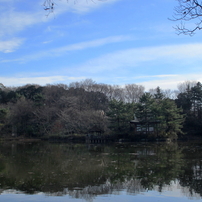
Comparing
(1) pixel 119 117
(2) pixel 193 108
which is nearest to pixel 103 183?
(1) pixel 119 117

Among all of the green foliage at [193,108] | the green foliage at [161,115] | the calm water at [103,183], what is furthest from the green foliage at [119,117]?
the calm water at [103,183]

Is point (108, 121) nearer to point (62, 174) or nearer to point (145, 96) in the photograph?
point (145, 96)

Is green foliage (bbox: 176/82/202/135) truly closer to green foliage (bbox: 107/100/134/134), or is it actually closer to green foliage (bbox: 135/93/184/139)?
green foliage (bbox: 135/93/184/139)

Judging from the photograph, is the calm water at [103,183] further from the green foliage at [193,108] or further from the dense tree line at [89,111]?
the green foliage at [193,108]

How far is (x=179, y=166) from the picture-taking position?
10266 mm

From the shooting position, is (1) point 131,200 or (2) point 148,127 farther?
(2) point 148,127

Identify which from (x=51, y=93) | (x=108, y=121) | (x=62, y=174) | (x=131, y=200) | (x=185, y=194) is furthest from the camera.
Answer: (x=51, y=93)

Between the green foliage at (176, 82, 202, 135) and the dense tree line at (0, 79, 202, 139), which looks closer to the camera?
the dense tree line at (0, 79, 202, 139)

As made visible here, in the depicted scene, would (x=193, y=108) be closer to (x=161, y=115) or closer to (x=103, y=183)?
(x=161, y=115)

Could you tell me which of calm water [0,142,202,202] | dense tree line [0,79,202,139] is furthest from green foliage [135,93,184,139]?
calm water [0,142,202,202]

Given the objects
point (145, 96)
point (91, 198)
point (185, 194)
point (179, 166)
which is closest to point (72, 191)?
point (91, 198)

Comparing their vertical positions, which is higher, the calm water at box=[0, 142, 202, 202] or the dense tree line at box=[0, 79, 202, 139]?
the dense tree line at box=[0, 79, 202, 139]

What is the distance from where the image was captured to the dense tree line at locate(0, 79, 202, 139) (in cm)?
2750

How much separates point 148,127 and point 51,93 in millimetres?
17799
